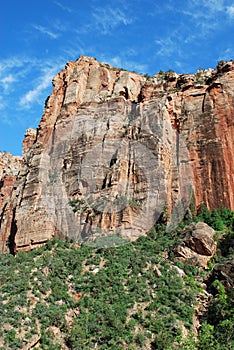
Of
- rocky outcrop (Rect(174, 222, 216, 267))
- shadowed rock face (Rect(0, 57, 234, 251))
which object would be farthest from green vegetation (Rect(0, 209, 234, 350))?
shadowed rock face (Rect(0, 57, 234, 251))

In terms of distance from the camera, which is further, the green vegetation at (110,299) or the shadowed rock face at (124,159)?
the shadowed rock face at (124,159)

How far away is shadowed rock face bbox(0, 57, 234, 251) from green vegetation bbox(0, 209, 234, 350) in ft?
9.45

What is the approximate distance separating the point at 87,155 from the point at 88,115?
5.00 m

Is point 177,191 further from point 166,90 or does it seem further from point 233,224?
point 166,90

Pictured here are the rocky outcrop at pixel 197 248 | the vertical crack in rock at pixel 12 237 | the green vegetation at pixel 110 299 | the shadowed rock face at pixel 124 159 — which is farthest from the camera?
the vertical crack in rock at pixel 12 237

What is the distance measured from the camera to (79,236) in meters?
40.4

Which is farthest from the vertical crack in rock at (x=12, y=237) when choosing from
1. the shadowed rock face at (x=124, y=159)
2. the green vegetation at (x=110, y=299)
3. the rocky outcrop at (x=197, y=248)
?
the rocky outcrop at (x=197, y=248)

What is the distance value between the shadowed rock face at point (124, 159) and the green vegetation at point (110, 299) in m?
2.88

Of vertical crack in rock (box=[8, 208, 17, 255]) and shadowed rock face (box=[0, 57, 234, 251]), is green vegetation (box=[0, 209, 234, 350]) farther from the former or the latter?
vertical crack in rock (box=[8, 208, 17, 255])

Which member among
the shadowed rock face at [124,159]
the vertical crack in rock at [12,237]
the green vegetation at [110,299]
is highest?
the shadowed rock face at [124,159]

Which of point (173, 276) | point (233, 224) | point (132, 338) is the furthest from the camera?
point (233, 224)

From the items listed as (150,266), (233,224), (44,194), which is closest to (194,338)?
(150,266)

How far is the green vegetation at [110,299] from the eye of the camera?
2878 centimetres

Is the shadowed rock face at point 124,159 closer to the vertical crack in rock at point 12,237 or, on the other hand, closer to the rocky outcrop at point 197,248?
the vertical crack in rock at point 12,237
